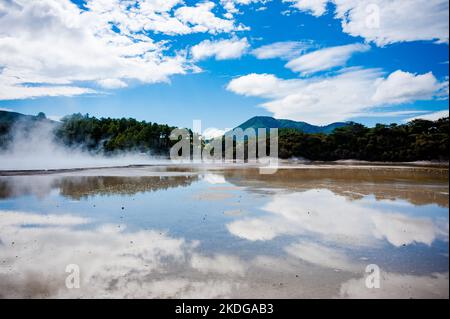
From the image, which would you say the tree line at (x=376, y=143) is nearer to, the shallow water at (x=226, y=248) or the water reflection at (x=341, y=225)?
the water reflection at (x=341, y=225)

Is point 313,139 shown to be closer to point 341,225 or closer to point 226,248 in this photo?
point 341,225

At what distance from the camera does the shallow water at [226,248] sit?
5.41 m

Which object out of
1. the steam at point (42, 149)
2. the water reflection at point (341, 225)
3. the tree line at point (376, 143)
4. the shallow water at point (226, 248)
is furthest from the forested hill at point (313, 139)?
the shallow water at point (226, 248)

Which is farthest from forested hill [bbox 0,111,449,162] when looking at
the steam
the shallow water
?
the shallow water

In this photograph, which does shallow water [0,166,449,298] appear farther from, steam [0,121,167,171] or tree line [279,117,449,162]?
steam [0,121,167,171]

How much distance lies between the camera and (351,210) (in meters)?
11.6

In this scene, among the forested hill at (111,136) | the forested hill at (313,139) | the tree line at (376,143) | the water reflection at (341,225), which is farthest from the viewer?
the forested hill at (111,136)

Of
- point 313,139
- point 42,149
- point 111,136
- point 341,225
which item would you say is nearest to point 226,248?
point 341,225

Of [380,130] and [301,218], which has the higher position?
[380,130]

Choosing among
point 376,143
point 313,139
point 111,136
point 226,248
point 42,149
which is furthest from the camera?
point 111,136

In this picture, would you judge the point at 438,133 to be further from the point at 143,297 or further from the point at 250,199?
the point at 143,297

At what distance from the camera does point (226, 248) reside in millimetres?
7402
